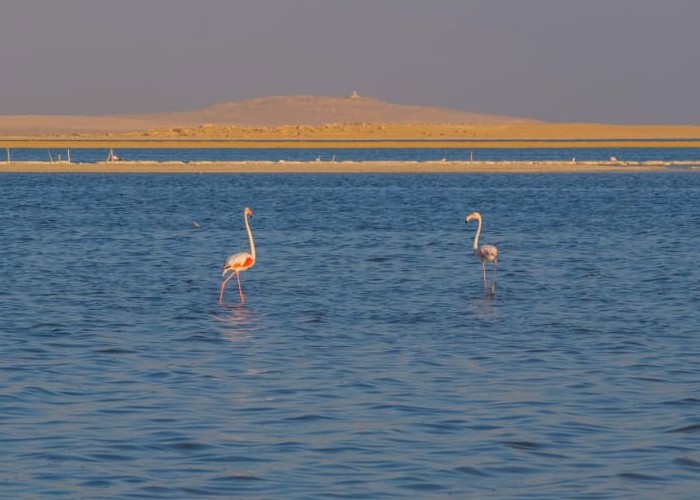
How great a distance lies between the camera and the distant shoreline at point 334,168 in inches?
2955

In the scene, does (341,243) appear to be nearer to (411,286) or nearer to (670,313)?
(411,286)

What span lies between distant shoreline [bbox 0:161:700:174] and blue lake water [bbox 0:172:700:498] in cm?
4086

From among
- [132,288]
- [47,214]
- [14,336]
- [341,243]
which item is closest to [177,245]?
[341,243]

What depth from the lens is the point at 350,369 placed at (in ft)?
49.5

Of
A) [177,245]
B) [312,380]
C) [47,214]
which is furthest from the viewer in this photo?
[47,214]

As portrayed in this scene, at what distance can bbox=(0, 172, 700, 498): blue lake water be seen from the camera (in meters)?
10.9

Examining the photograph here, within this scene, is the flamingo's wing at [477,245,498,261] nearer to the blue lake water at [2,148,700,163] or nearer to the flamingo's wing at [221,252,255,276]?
the flamingo's wing at [221,252,255,276]

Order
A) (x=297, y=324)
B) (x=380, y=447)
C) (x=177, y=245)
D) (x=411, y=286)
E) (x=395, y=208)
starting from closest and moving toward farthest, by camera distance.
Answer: (x=380, y=447)
(x=297, y=324)
(x=411, y=286)
(x=177, y=245)
(x=395, y=208)

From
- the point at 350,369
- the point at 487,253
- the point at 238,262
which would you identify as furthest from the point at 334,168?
the point at 350,369

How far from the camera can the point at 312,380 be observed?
14430 millimetres

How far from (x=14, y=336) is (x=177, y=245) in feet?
49.4

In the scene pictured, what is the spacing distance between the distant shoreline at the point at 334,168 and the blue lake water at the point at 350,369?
1609 inches

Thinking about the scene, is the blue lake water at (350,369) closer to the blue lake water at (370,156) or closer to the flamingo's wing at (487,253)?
the flamingo's wing at (487,253)

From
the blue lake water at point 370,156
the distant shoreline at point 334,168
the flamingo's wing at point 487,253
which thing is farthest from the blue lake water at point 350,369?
the blue lake water at point 370,156
